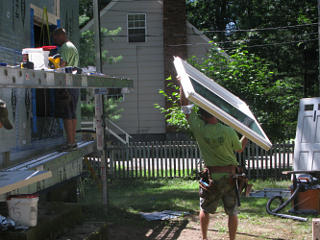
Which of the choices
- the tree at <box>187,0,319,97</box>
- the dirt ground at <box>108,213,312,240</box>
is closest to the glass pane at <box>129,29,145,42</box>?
the tree at <box>187,0,319,97</box>

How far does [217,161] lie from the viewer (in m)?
5.50

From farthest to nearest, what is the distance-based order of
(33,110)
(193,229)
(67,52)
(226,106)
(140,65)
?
(140,65), (33,110), (193,229), (67,52), (226,106)

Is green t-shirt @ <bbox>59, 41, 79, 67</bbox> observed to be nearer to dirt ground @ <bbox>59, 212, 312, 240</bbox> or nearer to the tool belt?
dirt ground @ <bbox>59, 212, 312, 240</bbox>

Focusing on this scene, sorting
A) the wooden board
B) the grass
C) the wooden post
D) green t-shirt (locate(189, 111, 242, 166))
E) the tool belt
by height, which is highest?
green t-shirt (locate(189, 111, 242, 166))

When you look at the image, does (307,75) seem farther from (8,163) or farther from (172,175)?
(8,163)

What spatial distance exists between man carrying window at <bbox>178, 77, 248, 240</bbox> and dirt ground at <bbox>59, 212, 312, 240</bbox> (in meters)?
1.31

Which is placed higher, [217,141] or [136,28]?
[136,28]

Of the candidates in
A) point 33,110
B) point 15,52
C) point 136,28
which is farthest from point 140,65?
point 15,52

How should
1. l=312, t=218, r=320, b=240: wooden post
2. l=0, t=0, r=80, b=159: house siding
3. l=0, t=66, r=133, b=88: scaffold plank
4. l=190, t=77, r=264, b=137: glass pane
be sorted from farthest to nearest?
1. l=0, t=0, r=80, b=159: house siding
2. l=190, t=77, r=264, b=137: glass pane
3. l=312, t=218, r=320, b=240: wooden post
4. l=0, t=66, r=133, b=88: scaffold plank

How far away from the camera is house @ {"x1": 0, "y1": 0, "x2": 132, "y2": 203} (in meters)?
4.80

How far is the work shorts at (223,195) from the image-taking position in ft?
18.0

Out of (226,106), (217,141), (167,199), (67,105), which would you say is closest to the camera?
(226,106)

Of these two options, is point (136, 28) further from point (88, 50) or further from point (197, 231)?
point (197, 231)

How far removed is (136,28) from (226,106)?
15.6 meters
